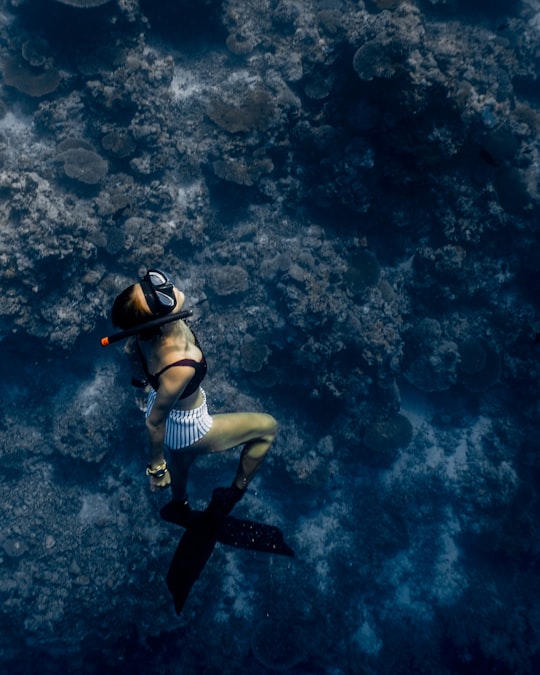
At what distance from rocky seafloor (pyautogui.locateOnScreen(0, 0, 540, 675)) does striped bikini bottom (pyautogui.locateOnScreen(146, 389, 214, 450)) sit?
512cm

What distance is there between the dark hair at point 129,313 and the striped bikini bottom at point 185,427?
105 cm

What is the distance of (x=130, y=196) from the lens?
8703 mm

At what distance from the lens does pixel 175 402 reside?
3.20 metres

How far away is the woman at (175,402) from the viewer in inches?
109

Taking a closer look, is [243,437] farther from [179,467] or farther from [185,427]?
[179,467]

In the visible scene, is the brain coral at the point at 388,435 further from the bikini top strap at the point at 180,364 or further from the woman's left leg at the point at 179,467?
the bikini top strap at the point at 180,364

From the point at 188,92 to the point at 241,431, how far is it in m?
9.92

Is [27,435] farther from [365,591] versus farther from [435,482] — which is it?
[435,482]

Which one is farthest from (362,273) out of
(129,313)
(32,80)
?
(32,80)

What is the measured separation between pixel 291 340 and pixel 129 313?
244 inches

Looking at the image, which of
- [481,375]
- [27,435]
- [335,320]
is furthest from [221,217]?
[481,375]

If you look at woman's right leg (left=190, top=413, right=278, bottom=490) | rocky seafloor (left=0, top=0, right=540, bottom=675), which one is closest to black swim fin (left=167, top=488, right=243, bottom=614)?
woman's right leg (left=190, top=413, right=278, bottom=490)

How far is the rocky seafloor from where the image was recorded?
8.38 m

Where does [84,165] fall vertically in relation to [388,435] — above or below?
above
